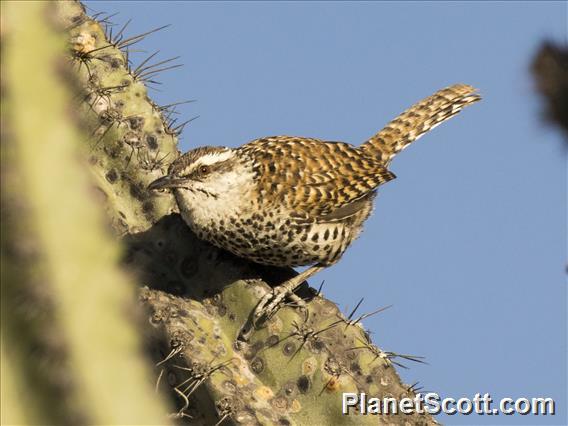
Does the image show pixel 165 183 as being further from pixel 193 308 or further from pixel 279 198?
pixel 279 198

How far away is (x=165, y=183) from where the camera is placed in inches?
156

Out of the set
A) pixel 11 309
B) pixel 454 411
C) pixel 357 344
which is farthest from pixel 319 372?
pixel 11 309

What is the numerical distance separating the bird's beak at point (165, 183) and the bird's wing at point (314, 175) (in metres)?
0.60

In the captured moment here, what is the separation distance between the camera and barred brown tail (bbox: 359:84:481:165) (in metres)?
5.68

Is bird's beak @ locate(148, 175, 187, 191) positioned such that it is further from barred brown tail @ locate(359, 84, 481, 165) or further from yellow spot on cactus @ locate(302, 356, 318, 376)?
barred brown tail @ locate(359, 84, 481, 165)

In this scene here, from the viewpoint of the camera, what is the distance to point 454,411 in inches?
145

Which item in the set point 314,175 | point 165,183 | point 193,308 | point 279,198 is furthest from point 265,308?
point 314,175

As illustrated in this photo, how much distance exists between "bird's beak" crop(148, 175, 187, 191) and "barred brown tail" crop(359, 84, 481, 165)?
5.59 ft

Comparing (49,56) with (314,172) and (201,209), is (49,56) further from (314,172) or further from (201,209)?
(314,172)

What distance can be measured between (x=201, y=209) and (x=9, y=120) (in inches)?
129

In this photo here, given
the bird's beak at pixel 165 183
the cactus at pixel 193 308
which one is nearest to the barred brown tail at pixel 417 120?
the cactus at pixel 193 308

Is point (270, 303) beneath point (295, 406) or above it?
above

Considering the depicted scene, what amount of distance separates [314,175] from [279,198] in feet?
0.91

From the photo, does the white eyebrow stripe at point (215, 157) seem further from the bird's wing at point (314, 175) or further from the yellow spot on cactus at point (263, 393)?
the yellow spot on cactus at point (263, 393)
